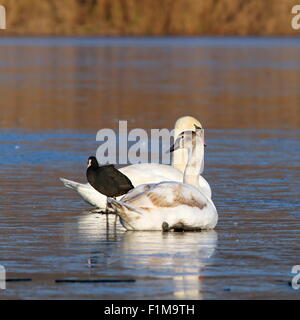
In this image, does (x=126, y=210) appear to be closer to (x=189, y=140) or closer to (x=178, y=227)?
(x=178, y=227)

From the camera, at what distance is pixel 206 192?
40.7 feet

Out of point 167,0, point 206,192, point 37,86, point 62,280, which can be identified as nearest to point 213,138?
point 206,192

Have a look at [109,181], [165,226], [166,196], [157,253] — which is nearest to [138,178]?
[109,181]

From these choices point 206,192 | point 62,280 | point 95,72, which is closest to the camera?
point 62,280

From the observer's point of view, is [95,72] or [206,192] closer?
[206,192]

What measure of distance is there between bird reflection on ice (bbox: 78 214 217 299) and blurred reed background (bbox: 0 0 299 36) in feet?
308

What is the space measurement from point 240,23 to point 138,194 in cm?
9949

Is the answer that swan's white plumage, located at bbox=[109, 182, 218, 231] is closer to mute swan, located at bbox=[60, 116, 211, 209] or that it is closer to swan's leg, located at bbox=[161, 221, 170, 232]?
swan's leg, located at bbox=[161, 221, 170, 232]

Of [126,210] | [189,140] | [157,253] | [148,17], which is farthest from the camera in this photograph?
[148,17]

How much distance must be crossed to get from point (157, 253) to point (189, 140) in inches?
97.8

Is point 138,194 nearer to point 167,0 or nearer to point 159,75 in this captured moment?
point 159,75

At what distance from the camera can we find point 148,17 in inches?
4353

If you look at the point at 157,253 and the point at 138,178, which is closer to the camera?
the point at 157,253
